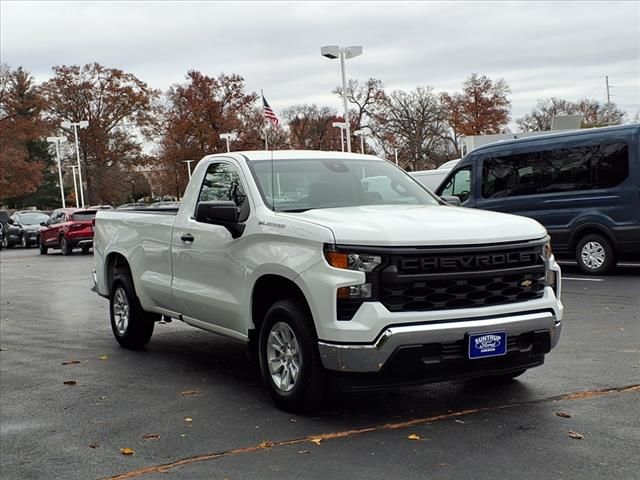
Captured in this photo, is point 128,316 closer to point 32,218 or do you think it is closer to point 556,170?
point 556,170

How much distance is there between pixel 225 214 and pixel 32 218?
34.6 m

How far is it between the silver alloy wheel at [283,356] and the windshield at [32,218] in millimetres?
33941

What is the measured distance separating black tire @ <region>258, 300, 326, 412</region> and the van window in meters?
8.99

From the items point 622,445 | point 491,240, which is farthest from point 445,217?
point 622,445

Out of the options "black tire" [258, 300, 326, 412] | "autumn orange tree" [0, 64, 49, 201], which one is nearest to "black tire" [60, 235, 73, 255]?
"black tire" [258, 300, 326, 412]

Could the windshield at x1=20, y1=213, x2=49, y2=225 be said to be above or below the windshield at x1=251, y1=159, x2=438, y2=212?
below

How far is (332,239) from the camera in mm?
5047

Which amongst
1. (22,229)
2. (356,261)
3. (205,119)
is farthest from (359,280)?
(205,119)

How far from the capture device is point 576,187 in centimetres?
1347

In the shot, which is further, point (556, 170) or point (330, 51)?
point (330, 51)

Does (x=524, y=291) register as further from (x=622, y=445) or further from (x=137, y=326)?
(x=137, y=326)

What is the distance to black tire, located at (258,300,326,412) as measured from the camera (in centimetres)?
528

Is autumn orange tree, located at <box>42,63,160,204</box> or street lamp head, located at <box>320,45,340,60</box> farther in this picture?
autumn orange tree, located at <box>42,63,160,204</box>

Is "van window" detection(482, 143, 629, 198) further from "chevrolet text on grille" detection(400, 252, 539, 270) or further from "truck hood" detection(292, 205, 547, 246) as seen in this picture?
"chevrolet text on grille" detection(400, 252, 539, 270)
